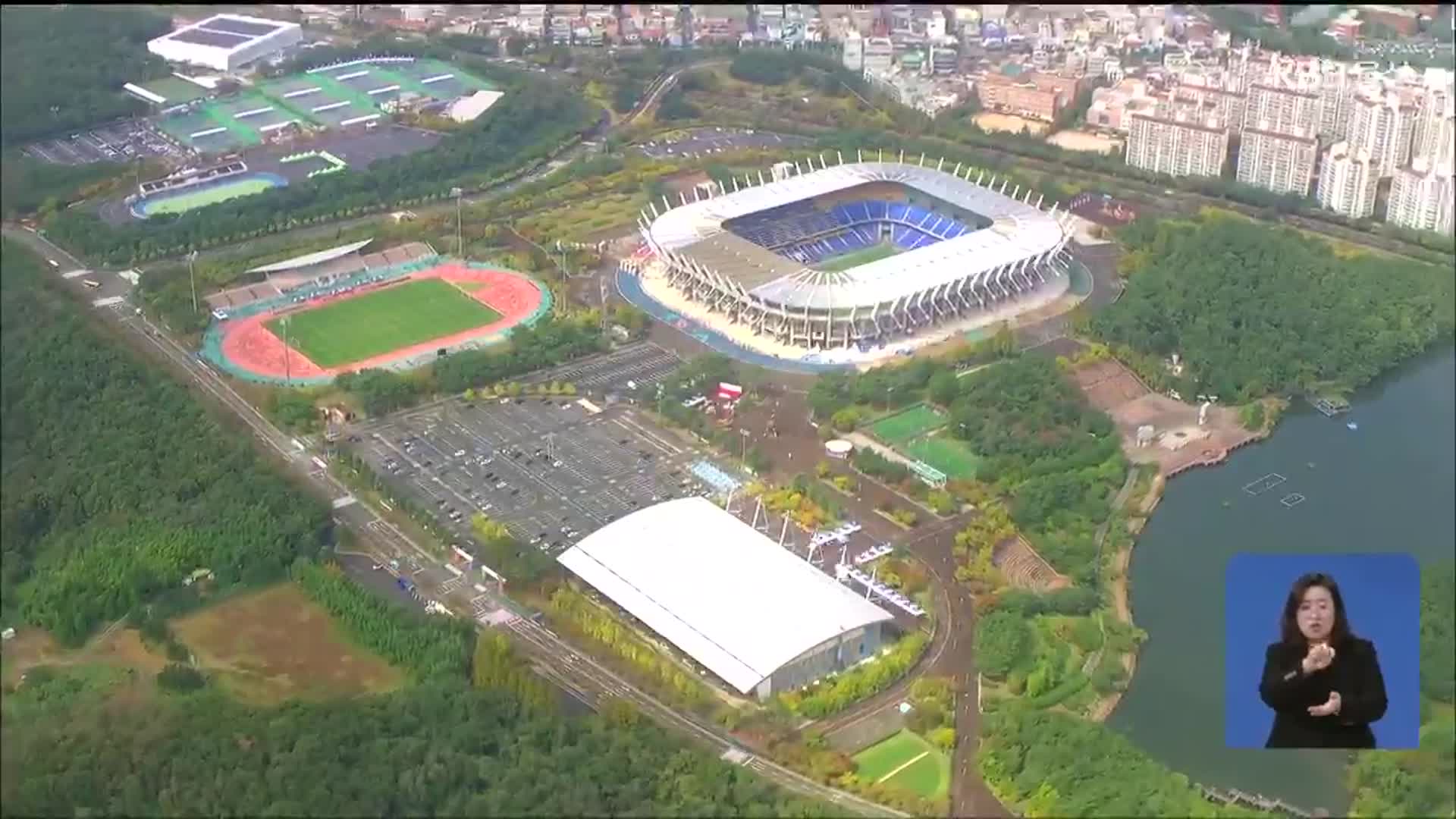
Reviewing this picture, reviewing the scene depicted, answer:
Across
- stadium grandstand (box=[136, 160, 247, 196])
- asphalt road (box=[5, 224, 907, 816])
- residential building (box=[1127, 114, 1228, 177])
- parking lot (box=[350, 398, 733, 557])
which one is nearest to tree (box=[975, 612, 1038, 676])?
asphalt road (box=[5, 224, 907, 816])

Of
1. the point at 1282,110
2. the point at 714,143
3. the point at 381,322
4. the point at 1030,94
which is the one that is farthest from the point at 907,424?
the point at 1030,94

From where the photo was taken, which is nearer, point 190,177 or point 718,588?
point 718,588

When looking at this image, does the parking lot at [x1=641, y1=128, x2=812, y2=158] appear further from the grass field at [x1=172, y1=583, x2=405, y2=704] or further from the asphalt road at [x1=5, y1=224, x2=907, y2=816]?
the grass field at [x1=172, y1=583, x2=405, y2=704]

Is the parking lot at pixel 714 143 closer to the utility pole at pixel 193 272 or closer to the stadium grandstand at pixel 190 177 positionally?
the stadium grandstand at pixel 190 177

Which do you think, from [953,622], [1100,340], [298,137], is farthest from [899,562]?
[298,137]

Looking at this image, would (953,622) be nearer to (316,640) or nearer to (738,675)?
(738,675)

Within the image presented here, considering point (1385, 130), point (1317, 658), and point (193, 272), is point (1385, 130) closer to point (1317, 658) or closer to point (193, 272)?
point (193, 272)
